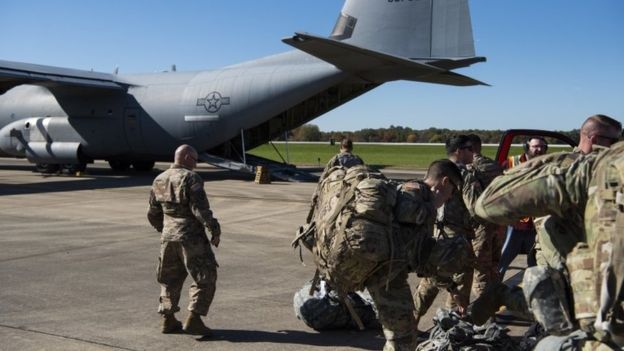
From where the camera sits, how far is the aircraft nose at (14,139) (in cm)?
2505

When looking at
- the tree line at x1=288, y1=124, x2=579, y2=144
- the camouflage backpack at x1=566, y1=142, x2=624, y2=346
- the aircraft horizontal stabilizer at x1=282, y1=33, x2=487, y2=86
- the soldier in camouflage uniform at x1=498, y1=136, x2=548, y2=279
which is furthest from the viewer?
the tree line at x1=288, y1=124, x2=579, y2=144

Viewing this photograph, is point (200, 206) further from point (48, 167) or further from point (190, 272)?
point (48, 167)

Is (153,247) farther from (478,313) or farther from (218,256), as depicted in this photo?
(478,313)

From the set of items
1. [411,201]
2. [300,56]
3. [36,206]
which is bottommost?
[36,206]

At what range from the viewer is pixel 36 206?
15.1 metres

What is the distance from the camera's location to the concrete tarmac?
19.2 ft

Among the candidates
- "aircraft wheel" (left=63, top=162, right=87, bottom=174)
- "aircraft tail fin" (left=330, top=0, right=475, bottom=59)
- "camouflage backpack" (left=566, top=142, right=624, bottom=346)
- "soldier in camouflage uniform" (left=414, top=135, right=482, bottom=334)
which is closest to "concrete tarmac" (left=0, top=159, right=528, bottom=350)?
"soldier in camouflage uniform" (left=414, top=135, right=482, bottom=334)

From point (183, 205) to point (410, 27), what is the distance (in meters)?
15.8

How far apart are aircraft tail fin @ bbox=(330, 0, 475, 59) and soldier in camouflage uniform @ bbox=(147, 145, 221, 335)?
48.8ft

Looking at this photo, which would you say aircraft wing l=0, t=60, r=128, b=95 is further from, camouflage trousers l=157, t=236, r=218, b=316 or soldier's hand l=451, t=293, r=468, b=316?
soldier's hand l=451, t=293, r=468, b=316

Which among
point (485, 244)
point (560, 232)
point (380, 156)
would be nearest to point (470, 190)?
point (485, 244)

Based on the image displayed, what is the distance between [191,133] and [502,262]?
1679 cm

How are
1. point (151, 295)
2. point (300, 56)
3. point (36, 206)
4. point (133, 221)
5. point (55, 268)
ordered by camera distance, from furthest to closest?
point (300, 56) → point (36, 206) → point (133, 221) → point (55, 268) → point (151, 295)

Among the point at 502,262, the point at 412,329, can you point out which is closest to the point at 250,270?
the point at 502,262
